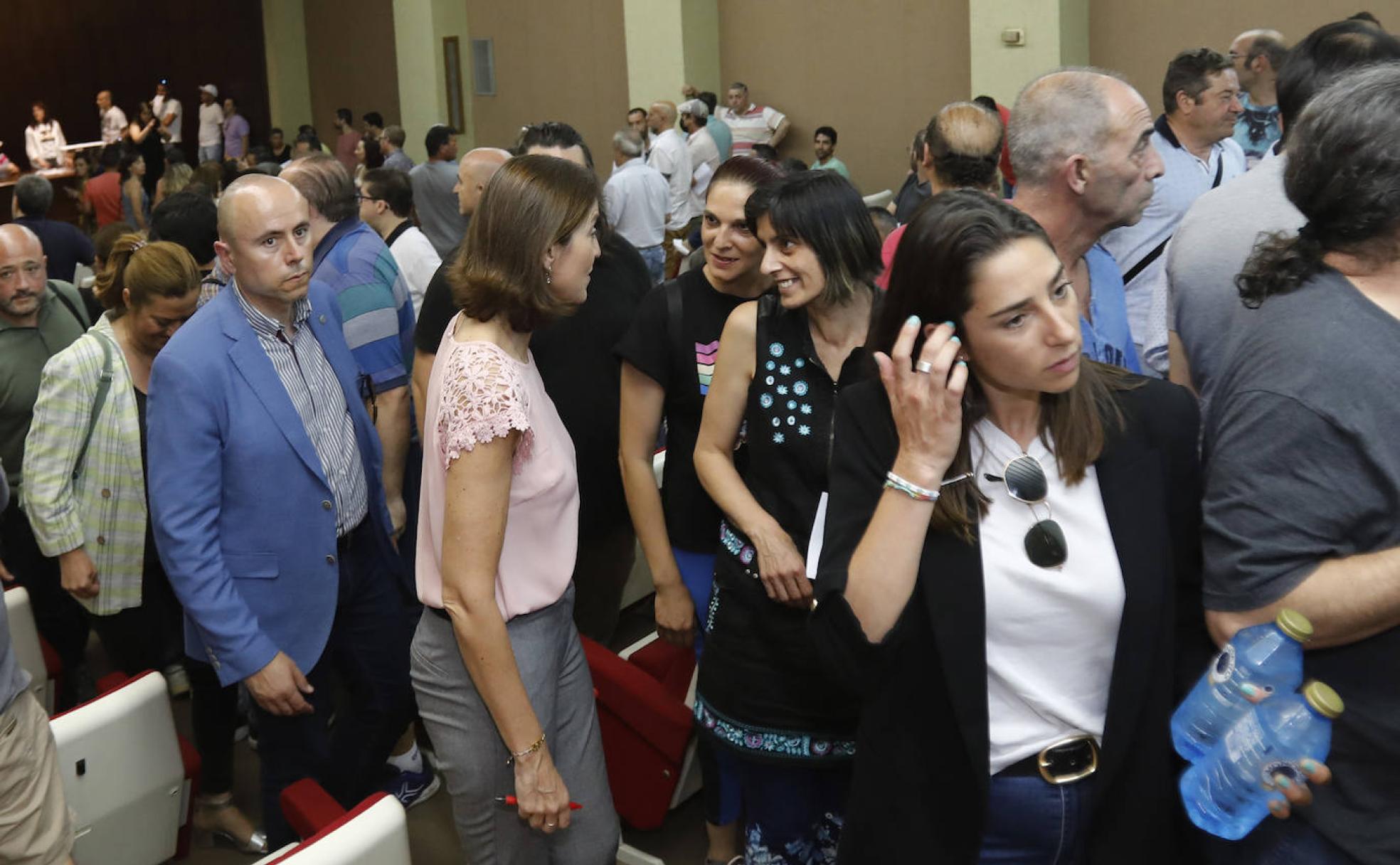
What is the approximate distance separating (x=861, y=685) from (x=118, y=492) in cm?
226

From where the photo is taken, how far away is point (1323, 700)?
4.57 feet

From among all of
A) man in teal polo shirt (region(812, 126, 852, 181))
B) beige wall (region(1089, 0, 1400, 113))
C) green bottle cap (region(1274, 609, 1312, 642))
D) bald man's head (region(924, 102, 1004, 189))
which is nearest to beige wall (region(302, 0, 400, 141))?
man in teal polo shirt (region(812, 126, 852, 181))

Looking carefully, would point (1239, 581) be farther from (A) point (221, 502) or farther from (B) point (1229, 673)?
(A) point (221, 502)

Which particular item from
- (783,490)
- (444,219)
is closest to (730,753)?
(783,490)

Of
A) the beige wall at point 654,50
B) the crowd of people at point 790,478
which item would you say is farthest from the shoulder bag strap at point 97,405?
the beige wall at point 654,50

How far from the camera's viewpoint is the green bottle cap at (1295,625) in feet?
4.70

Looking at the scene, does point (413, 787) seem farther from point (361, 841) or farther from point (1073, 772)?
point (1073, 772)

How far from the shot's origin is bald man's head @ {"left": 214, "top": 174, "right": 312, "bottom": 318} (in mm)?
2666

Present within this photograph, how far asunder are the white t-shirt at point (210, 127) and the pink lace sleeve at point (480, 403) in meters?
18.1

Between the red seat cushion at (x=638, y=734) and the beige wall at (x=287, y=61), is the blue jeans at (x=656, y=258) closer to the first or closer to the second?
the red seat cushion at (x=638, y=734)

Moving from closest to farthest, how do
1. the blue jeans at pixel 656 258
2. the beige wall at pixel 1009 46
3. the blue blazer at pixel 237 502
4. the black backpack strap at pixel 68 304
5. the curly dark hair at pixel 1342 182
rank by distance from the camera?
1. the curly dark hair at pixel 1342 182
2. the blue blazer at pixel 237 502
3. the black backpack strap at pixel 68 304
4. the blue jeans at pixel 656 258
5. the beige wall at pixel 1009 46

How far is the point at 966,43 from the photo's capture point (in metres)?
11.2

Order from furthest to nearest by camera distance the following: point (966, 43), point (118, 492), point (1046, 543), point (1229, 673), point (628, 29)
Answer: point (628, 29) → point (966, 43) → point (118, 492) → point (1046, 543) → point (1229, 673)

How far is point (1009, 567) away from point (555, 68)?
14023 millimetres
